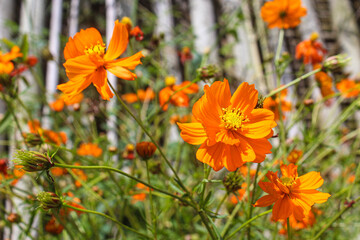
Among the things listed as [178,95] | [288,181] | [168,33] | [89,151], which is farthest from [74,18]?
[288,181]

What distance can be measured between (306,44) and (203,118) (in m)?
0.63

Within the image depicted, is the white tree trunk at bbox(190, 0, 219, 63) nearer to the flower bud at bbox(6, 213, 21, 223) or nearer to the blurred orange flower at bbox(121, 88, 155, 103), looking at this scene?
the blurred orange flower at bbox(121, 88, 155, 103)

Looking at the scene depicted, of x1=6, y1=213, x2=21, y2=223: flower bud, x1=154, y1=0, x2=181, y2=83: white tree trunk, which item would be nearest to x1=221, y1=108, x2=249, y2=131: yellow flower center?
x1=6, y1=213, x2=21, y2=223: flower bud

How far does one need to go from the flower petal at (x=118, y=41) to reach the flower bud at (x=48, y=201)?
0.23 m

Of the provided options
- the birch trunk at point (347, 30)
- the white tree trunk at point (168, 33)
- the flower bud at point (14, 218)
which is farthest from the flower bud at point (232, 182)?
the birch trunk at point (347, 30)

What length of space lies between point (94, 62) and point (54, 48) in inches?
46.4

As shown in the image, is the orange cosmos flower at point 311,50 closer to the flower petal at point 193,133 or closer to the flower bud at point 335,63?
the flower bud at point 335,63

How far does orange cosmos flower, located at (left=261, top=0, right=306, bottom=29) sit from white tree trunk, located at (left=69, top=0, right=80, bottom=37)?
114 centimetres

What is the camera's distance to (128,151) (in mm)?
859

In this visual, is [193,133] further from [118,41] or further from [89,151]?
[89,151]

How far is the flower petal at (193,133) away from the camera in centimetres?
38

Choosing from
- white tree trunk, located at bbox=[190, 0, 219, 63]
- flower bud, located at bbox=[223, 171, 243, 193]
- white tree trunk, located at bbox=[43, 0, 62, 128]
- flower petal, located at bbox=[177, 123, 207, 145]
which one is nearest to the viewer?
flower petal, located at bbox=[177, 123, 207, 145]

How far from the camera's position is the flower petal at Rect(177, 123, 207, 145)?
1.25 ft

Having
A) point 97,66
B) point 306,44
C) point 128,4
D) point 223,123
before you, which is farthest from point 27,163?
point 128,4
